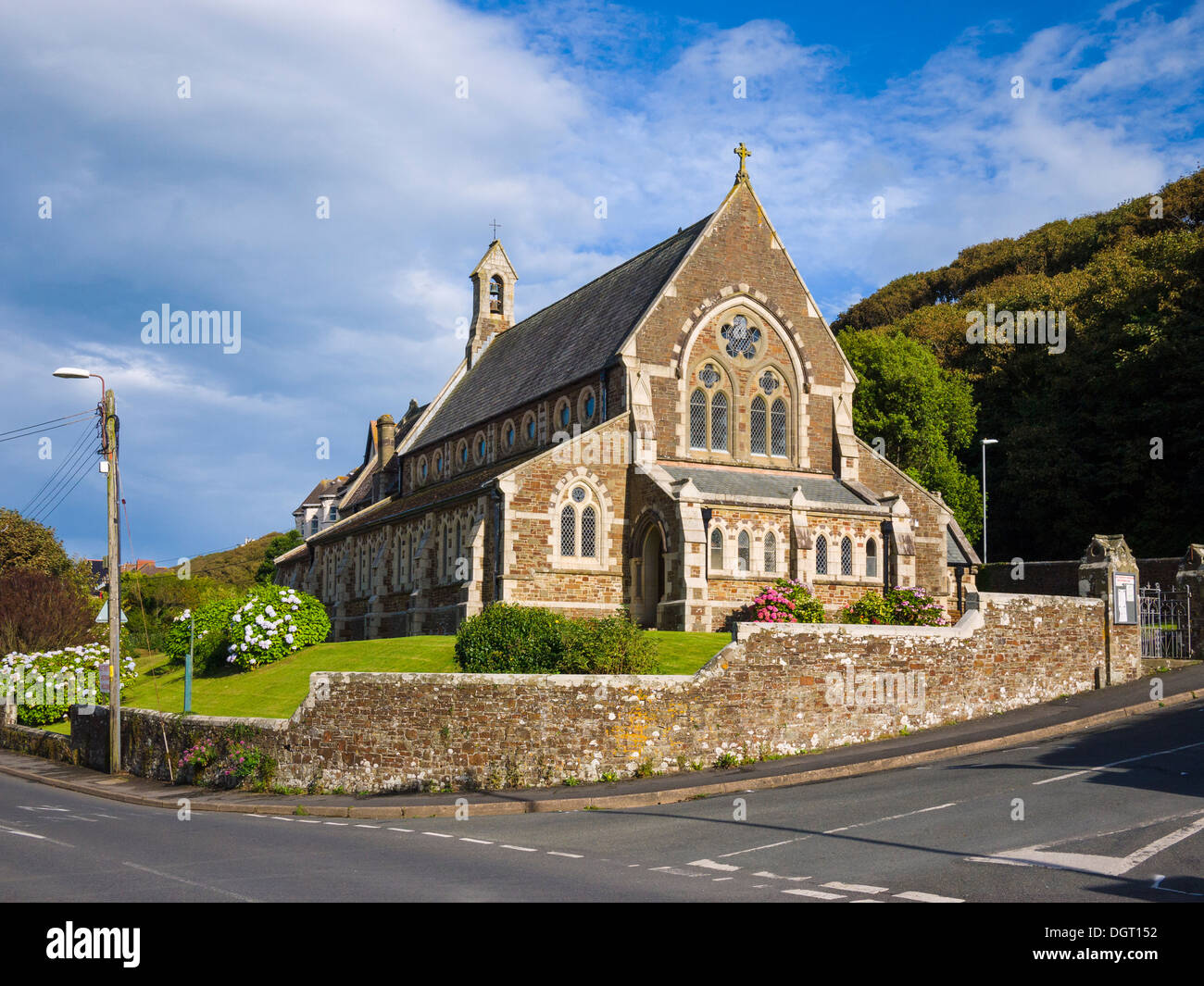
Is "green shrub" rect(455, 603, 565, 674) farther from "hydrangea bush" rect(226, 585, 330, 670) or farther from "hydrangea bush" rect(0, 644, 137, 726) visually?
"hydrangea bush" rect(0, 644, 137, 726)

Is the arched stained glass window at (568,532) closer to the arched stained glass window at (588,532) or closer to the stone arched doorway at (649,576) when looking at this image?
the arched stained glass window at (588,532)

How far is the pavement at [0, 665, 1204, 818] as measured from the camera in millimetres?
17828

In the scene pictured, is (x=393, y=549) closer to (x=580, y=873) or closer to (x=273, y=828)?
(x=273, y=828)

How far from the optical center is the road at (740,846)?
10.5 meters

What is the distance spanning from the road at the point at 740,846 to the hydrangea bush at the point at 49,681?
19533mm

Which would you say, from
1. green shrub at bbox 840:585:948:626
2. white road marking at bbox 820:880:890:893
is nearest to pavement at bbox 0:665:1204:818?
green shrub at bbox 840:585:948:626

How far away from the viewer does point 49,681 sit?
123ft

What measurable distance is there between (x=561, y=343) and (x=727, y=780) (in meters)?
27.9

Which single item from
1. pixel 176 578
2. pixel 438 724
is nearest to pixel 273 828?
pixel 438 724

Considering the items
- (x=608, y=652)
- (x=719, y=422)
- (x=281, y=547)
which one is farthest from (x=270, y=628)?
(x=281, y=547)

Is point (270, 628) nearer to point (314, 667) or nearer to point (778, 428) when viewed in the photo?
point (314, 667)

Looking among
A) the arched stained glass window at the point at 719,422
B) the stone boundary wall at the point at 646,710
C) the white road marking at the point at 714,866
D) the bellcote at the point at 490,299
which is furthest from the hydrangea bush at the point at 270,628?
the white road marking at the point at 714,866

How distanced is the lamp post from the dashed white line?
2079 centimetres
